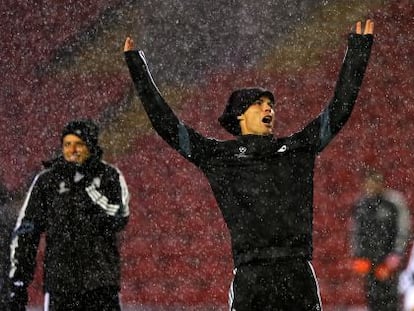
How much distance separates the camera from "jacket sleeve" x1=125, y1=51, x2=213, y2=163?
4.17 metres

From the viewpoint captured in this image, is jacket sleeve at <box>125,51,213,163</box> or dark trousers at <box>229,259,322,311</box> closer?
dark trousers at <box>229,259,322,311</box>

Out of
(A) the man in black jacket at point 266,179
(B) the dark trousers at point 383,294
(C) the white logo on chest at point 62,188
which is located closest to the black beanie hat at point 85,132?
(C) the white logo on chest at point 62,188

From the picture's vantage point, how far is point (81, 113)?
34.0 ft

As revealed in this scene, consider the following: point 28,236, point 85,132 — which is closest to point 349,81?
point 85,132

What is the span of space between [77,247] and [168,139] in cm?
158

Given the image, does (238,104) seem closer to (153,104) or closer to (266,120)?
(266,120)

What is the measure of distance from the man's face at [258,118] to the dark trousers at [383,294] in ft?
14.1

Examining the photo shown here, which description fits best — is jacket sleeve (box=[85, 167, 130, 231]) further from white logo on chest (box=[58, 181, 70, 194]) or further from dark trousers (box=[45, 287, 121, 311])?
dark trousers (box=[45, 287, 121, 311])

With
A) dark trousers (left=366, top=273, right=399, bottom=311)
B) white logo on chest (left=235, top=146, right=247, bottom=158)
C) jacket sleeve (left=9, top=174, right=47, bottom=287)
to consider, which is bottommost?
dark trousers (left=366, top=273, right=399, bottom=311)

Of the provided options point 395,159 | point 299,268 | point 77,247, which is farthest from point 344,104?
point 395,159

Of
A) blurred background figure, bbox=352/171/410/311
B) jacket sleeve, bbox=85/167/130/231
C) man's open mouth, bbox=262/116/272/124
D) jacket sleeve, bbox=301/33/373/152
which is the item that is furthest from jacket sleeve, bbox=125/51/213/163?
blurred background figure, bbox=352/171/410/311

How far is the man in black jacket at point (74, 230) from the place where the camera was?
557 centimetres

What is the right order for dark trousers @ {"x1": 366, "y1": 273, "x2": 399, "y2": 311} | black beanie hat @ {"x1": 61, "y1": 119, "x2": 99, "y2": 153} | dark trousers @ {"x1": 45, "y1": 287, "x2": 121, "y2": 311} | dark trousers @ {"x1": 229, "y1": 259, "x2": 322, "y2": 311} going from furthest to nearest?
dark trousers @ {"x1": 366, "y1": 273, "x2": 399, "y2": 311}, black beanie hat @ {"x1": 61, "y1": 119, "x2": 99, "y2": 153}, dark trousers @ {"x1": 45, "y1": 287, "x2": 121, "y2": 311}, dark trousers @ {"x1": 229, "y1": 259, "x2": 322, "y2": 311}

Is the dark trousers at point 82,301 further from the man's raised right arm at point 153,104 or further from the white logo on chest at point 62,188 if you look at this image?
A: the man's raised right arm at point 153,104
